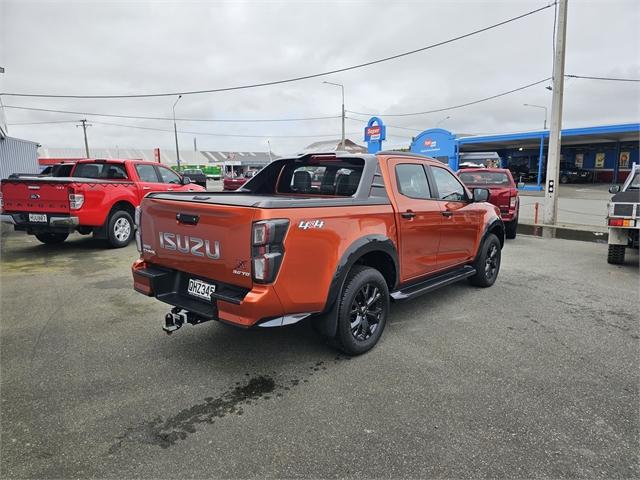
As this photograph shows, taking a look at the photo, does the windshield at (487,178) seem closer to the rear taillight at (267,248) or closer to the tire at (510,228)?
the tire at (510,228)

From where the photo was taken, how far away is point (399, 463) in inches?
99.2

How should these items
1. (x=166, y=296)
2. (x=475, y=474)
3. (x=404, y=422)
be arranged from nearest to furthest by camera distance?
(x=475, y=474) < (x=404, y=422) < (x=166, y=296)

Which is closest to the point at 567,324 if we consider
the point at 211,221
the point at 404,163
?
the point at 404,163

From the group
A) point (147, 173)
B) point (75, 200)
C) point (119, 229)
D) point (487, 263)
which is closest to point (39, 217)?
point (75, 200)

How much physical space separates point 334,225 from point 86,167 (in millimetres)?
8611

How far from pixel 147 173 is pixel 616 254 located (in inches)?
384

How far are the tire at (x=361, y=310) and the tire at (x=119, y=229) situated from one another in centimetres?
672

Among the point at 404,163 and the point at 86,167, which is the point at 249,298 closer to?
the point at 404,163

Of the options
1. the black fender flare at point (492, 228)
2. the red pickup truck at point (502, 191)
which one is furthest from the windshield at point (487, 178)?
the black fender flare at point (492, 228)

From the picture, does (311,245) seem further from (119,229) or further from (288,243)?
(119,229)

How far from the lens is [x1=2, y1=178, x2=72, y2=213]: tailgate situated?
7.93 metres

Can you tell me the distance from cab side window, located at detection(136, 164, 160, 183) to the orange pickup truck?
5.73 metres

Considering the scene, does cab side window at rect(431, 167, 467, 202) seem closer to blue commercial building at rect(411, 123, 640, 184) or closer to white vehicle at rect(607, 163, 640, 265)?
white vehicle at rect(607, 163, 640, 265)

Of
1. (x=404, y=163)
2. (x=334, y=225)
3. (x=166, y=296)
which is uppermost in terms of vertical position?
(x=404, y=163)
